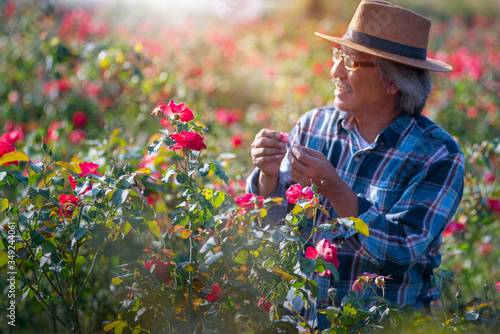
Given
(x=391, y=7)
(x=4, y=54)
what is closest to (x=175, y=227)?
(x=391, y=7)

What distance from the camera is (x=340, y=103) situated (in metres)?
1.94

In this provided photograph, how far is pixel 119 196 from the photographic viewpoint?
1.33 m

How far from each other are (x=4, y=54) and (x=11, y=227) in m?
4.01

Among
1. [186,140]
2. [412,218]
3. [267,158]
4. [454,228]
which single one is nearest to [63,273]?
[186,140]

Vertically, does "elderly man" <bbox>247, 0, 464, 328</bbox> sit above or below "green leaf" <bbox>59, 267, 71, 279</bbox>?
above

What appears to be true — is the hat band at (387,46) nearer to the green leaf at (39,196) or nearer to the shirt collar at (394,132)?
the shirt collar at (394,132)

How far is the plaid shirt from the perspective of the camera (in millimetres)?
1641

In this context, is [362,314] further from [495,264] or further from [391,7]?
[495,264]

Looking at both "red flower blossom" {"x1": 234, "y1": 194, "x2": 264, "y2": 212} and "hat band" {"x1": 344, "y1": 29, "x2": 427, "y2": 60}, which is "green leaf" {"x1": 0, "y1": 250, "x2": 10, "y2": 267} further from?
"hat band" {"x1": 344, "y1": 29, "x2": 427, "y2": 60}

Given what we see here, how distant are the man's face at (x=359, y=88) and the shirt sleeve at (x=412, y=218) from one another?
34 cm

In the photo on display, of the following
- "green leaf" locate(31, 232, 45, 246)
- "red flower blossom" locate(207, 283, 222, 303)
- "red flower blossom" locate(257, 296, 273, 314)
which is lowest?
"red flower blossom" locate(257, 296, 273, 314)

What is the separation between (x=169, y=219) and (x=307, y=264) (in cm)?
125

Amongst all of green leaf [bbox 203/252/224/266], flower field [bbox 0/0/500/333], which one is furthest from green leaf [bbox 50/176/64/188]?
green leaf [bbox 203/252/224/266]

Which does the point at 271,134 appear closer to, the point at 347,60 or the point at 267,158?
the point at 267,158
